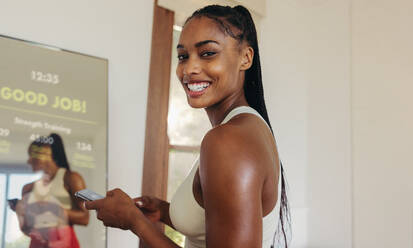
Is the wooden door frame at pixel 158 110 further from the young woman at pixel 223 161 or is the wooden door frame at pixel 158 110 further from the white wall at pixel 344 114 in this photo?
the young woman at pixel 223 161

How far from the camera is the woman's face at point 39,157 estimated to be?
2117 mm

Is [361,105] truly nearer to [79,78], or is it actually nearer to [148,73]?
[148,73]

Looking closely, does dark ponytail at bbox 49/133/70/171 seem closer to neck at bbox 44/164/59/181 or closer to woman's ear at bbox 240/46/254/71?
neck at bbox 44/164/59/181

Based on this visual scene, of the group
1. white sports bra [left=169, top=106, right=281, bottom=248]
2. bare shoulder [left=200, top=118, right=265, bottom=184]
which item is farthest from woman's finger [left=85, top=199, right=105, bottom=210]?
bare shoulder [left=200, top=118, right=265, bottom=184]

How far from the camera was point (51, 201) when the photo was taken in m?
2.15

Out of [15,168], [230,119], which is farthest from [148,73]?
[230,119]

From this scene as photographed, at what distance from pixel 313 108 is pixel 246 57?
3.08 metres

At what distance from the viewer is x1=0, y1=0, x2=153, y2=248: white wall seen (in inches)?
92.3

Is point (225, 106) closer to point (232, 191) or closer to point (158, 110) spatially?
point (232, 191)

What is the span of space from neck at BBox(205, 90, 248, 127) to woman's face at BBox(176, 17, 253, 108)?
0.02 m

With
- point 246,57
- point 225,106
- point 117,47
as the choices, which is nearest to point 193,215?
point 225,106

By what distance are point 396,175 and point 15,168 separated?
2.81 m

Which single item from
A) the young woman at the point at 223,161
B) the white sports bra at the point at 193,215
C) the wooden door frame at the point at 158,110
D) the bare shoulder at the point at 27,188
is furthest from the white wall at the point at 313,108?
the white sports bra at the point at 193,215

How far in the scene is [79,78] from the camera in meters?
2.34
